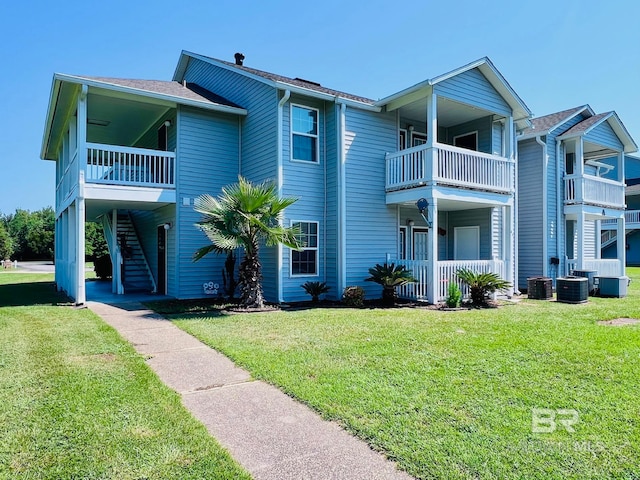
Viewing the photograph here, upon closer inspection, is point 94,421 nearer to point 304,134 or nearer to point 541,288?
point 304,134

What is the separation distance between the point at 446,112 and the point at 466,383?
35.1 feet

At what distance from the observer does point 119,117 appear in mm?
13719

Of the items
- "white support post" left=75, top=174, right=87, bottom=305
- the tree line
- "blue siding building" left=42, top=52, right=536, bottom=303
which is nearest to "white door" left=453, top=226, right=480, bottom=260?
"blue siding building" left=42, top=52, right=536, bottom=303

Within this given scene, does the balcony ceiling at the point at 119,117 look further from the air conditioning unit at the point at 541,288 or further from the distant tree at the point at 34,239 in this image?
the distant tree at the point at 34,239

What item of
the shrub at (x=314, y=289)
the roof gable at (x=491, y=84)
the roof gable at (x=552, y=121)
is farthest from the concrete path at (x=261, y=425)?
the roof gable at (x=552, y=121)

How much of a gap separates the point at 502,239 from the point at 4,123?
133ft

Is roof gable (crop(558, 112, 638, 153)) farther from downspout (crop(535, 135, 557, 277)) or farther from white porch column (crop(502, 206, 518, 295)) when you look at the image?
white porch column (crop(502, 206, 518, 295))

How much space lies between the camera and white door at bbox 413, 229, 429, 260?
14.4 meters

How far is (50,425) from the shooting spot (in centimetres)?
357

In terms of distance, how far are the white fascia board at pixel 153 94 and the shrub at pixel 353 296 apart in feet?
20.6

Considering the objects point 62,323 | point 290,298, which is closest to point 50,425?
point 62,323

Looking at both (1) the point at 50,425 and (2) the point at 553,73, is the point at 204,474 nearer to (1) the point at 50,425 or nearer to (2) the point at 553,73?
(1) the point at 50,425

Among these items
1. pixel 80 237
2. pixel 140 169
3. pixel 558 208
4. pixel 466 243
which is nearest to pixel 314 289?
pixel 140 169

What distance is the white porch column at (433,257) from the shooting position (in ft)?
36.8
